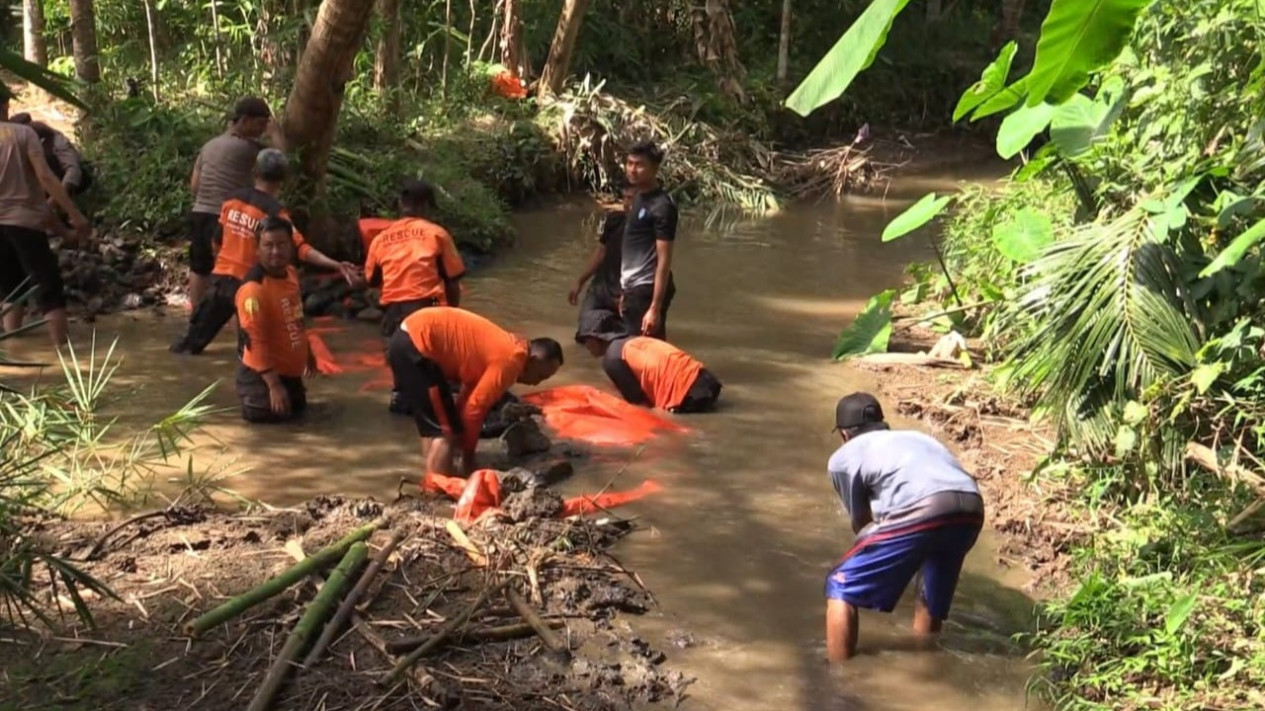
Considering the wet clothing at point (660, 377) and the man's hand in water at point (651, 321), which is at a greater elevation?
the man's hand in water at point (651, 321)

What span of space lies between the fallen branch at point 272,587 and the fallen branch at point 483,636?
47 cm

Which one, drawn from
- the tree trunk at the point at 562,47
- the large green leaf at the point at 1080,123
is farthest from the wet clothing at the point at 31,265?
the tree trunk at the point at 562,47

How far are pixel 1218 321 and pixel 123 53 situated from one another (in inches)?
507

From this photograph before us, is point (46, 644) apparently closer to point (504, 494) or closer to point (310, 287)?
point (504, 494)

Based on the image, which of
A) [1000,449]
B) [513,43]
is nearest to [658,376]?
[1000,449]

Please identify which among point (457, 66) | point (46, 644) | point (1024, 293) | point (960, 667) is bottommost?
point (960, 667)

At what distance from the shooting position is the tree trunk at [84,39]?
35.1 feet

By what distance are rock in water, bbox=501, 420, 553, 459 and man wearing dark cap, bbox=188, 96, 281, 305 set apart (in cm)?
271

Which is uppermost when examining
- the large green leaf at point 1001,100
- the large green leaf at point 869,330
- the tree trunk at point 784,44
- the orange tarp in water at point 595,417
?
the tree trunk at point 784,44

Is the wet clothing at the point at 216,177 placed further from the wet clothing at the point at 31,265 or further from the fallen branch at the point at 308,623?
the fallen branch at the point at 308,623

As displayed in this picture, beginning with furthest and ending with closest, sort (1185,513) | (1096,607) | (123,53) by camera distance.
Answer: (123,53)
(1185,513)
(1096,607)

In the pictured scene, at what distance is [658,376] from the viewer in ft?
24.4

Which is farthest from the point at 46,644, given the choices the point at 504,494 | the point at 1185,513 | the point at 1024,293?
the point at 1024,293

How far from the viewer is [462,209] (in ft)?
36.8
